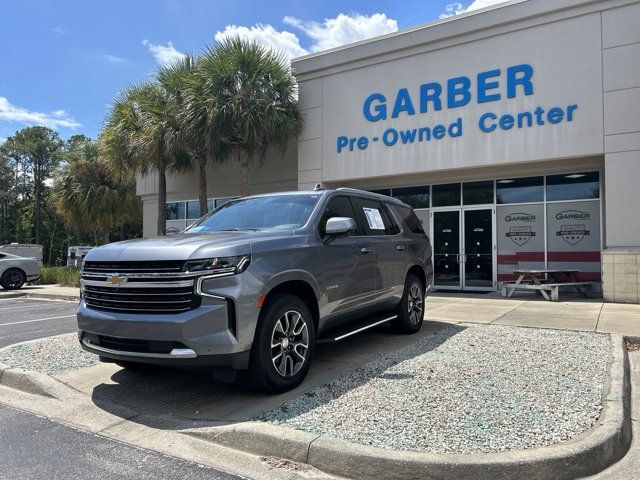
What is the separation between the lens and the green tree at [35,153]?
47.9m

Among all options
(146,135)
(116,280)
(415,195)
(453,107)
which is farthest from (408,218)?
(146,135)

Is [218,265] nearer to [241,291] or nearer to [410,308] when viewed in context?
[241,291]

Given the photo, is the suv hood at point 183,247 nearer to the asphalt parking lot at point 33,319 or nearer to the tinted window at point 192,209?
the asphalt parking lot at point 33,319

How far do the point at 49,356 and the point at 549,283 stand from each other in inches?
426

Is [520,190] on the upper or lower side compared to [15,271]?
upper

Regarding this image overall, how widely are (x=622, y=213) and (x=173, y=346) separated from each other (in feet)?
34.7

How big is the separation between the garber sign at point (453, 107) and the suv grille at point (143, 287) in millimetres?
10544

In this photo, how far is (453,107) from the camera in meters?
12.9

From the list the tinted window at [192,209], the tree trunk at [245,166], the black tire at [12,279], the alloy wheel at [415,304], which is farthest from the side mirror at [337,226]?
the black tire at [12,279]

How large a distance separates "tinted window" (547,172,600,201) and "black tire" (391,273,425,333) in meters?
7.75

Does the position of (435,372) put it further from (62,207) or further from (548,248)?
(62,207)

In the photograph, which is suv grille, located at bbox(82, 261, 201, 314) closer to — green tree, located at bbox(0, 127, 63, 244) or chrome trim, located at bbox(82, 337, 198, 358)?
chrome trim, located at bbox(82, 337, 198, 358)

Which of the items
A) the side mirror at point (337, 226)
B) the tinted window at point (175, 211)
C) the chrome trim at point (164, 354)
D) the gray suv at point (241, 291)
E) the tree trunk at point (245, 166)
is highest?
the tree trunk at point (245, 166)

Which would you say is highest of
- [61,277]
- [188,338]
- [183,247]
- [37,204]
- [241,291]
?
[37,204]
